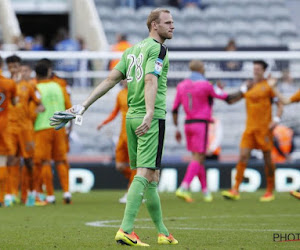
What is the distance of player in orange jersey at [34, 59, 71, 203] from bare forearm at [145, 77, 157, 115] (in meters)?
6.53

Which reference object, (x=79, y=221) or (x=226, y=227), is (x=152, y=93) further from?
(x=79, y=221)

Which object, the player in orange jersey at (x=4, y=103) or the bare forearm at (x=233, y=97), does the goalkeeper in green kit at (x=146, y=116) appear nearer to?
the player in orange jersey at (x=4, y=103)

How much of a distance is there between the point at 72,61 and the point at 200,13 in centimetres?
922

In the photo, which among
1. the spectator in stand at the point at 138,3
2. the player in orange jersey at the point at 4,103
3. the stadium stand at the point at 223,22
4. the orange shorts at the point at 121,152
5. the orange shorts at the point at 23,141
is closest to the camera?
the player in orange jersey at the point at 4,103

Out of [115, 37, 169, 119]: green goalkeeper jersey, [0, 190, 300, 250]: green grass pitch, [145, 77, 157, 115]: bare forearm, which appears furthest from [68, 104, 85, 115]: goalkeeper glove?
[0, 190, 300, 250]: green grass pitch

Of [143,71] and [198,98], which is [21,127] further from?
[143,71]

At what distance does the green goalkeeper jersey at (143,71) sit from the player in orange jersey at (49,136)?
20.3 feet

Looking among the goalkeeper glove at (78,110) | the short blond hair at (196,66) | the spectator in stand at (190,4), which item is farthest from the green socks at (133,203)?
the spectator in stand at (190,4)

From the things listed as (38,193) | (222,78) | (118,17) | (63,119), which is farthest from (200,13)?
(63,119)

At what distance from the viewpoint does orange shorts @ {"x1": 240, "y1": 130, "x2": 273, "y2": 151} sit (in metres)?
15.0

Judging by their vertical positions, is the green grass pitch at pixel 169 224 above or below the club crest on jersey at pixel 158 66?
below

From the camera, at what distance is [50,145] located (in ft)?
47.3

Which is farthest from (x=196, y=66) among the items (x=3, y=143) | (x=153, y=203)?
(x=153, y=203)

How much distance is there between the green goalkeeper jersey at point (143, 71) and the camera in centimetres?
799
